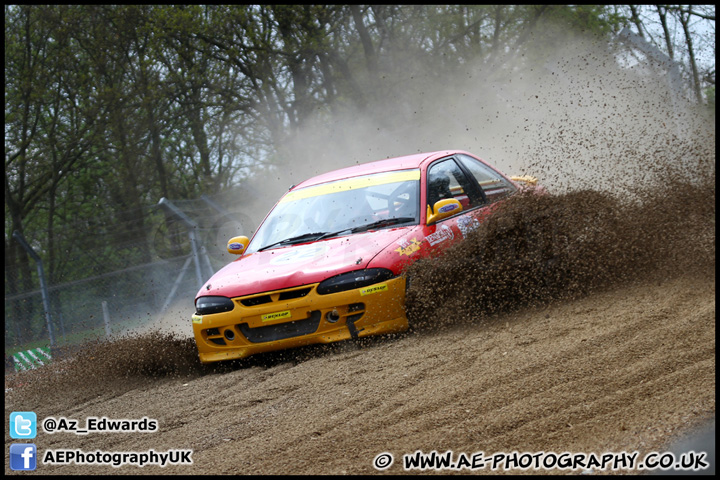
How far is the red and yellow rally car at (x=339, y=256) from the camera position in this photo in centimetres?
563

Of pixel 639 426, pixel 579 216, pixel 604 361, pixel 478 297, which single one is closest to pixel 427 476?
pixel 639 426

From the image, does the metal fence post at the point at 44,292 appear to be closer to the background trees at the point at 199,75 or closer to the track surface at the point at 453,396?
the background trees at the point at 199,75

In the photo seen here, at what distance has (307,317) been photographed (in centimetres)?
567

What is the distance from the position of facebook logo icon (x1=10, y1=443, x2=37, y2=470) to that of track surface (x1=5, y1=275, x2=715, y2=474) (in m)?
0.07

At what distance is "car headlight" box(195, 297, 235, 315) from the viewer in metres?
5.94

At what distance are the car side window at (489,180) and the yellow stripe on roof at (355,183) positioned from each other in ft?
2.80

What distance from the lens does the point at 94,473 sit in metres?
3.77

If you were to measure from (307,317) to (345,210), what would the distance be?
1.46 meters

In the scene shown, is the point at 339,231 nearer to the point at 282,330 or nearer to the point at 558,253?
the point at 282,330

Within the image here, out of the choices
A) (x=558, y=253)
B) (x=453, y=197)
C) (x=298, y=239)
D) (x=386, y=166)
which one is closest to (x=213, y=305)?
(x=298, y=239)
